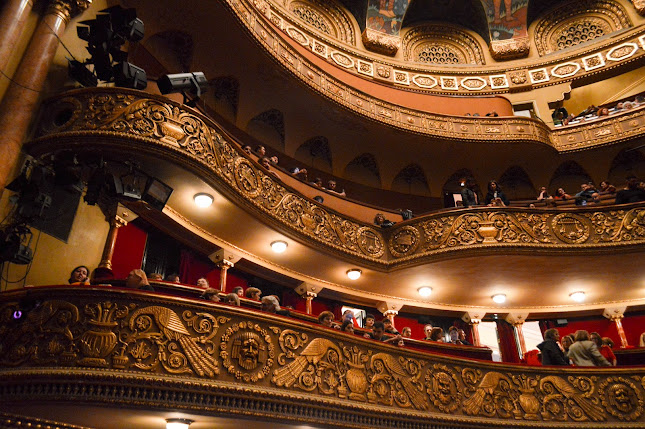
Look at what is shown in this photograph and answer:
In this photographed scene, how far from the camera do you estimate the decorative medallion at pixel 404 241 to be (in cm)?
973

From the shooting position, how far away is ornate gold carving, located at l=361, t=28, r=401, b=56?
15594 millimetres

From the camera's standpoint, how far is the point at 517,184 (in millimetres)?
13773

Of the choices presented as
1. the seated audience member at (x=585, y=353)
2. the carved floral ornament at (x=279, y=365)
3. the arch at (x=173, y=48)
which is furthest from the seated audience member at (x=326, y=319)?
the arch at (x=173, y=48)

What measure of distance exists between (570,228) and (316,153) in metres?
6.01

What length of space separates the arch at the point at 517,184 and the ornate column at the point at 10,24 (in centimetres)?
1161

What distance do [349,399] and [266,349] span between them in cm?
111

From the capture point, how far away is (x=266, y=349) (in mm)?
4996

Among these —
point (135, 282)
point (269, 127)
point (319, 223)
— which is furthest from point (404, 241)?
point (135, 282)

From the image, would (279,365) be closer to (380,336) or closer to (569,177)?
(380,336)

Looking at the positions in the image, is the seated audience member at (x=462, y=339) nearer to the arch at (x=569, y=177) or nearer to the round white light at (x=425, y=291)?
the round white light at (x=425, y=291)

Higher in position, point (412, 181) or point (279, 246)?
point (412, 181)

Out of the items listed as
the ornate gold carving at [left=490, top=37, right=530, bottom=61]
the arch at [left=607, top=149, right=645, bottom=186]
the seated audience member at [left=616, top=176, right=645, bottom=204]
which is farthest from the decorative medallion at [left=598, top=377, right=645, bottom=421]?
the ornate gold carving at [left=490, top=37, right=530, bottom=61]

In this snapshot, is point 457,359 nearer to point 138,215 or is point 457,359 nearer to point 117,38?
point 138,215

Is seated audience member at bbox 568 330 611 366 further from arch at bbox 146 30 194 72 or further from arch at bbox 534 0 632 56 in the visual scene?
arch at bbox 534 0 632 56
